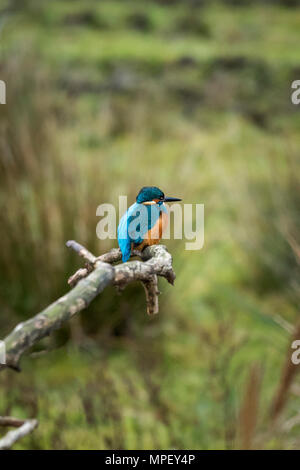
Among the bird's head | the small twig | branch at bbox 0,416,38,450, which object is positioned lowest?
branch at bbox 0,416,38,450

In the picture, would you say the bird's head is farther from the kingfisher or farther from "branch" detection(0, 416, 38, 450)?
"branch" detection(0, 416, 38, 450)

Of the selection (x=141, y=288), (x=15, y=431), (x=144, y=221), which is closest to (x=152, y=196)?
(x=144, y=221)

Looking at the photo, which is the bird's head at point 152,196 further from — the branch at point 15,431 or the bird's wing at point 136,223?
the branch at point 15,431

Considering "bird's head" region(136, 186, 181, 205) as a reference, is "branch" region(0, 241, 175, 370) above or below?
below

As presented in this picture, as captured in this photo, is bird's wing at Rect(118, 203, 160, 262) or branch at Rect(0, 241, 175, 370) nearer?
branch at Rect(0, 241, 175, 370)

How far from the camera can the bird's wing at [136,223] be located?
27 cm

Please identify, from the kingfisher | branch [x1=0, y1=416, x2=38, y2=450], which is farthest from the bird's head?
branch [x1=0, y1=416, x2=38, y2=450]

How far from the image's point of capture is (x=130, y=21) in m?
6.34

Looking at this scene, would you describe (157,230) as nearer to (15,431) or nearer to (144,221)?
(144,221)

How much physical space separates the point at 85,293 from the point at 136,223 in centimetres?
10

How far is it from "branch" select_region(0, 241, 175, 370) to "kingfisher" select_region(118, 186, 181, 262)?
24 millimetres

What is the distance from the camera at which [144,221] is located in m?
0.28

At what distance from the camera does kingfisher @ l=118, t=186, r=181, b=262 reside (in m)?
0.27
